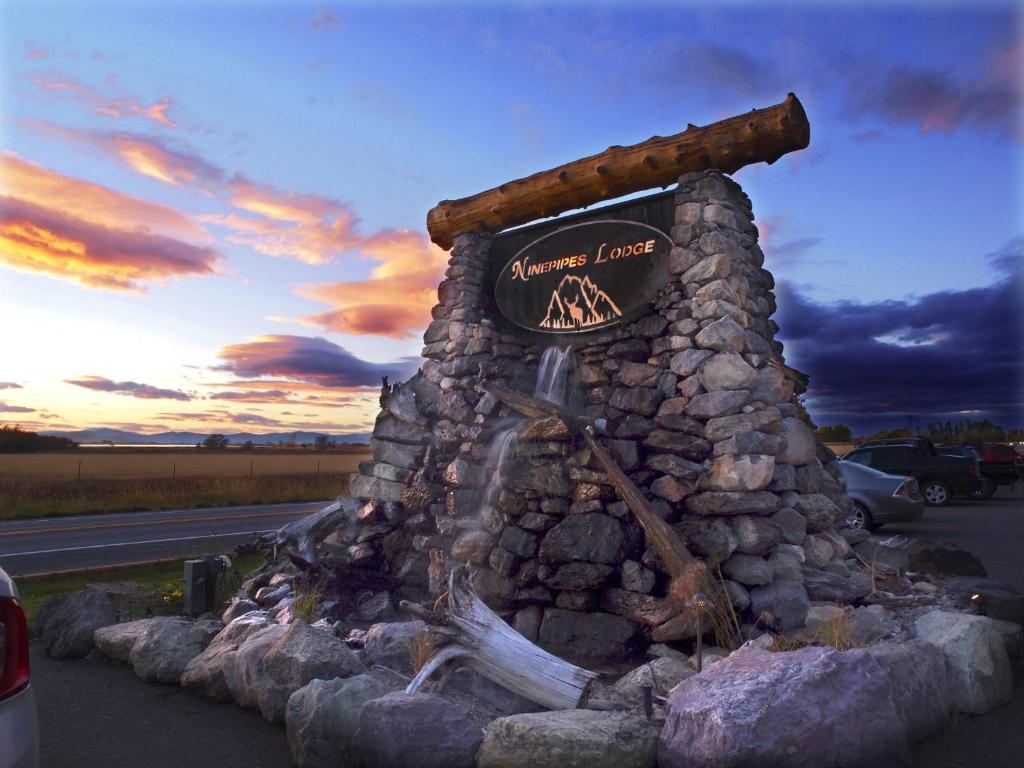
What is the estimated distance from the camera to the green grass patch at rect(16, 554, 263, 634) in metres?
8.38

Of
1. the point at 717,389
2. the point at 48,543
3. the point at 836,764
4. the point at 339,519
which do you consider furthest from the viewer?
the point at 48,543

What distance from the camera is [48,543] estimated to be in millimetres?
15328

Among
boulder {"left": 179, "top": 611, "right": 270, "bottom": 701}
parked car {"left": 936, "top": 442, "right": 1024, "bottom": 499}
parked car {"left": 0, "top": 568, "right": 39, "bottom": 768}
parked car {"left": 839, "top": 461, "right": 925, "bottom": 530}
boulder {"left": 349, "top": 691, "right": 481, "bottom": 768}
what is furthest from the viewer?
parked car {"left": 936, "top": 442, "right": 1024, "bottom": 499}

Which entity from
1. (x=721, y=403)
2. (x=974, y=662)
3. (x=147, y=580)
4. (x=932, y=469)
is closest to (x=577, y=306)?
(x=721, y=403)

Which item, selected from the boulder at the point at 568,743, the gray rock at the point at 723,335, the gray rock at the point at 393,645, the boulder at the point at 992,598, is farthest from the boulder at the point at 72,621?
the boulder at the point at 992,598

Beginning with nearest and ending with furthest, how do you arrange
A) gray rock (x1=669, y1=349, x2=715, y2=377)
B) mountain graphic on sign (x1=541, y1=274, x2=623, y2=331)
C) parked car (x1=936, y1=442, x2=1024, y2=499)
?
gray rock (x1=669, y1=349, x2=715, y2=377) → mountain graphic on sign (x1=541, y1=274, x2=623, y2=331) → parked car (x1=936, y1=442, x2=1024, y2=499)

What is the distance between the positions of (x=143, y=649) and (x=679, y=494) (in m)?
4.91

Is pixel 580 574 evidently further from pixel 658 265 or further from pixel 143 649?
pixel 143 649

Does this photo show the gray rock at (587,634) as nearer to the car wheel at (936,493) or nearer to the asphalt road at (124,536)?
the asphalt road at (124,536)

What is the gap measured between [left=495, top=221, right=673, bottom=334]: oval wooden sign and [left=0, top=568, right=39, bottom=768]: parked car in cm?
599

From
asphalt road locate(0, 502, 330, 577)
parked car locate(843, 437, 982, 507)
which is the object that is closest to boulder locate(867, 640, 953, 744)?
asphalt road locate(0, 502, 330, 577)

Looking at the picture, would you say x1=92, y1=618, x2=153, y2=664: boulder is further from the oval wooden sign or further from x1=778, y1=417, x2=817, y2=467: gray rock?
x1=778, y1=417, x2=817, y2=467: gray rock

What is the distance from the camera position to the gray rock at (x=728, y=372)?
6.56m

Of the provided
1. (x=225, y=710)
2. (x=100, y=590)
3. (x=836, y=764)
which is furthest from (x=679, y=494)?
(x=100, y=590)
